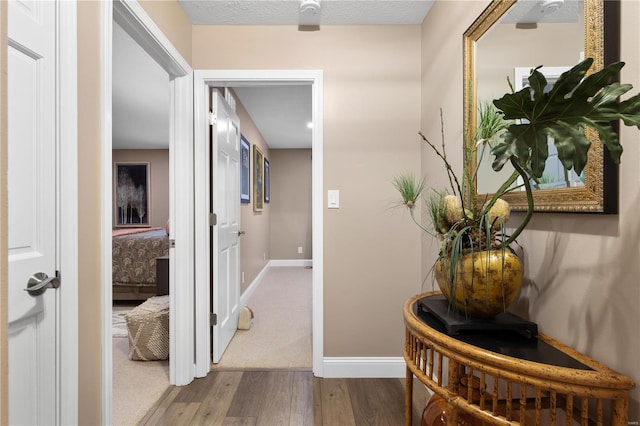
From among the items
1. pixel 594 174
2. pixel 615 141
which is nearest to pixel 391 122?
pixel 594 174

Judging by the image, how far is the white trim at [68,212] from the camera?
1003mm

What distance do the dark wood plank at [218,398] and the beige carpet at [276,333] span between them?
4.7 inches

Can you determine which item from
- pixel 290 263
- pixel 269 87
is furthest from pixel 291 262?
pixel 269 87

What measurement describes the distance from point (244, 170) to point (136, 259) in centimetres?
167

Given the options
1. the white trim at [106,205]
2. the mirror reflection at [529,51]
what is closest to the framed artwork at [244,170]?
the white trim at [106,205]

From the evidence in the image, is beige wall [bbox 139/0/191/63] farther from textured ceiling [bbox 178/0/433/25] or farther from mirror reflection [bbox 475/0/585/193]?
mirror reflection [bbox 475/0/585/193]

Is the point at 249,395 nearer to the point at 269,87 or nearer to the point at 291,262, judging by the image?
the point at 269,87

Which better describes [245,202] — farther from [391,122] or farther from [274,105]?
[391,122]

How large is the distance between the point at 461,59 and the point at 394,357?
1892 millimetres

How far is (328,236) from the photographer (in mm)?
2078

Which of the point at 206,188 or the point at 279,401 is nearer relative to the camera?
the point at 279,401

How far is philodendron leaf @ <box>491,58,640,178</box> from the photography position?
601 millimetres

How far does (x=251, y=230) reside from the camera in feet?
13.5

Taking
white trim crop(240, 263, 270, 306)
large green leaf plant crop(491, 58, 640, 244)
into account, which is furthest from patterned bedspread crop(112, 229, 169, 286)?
large green leaf plant crop(491, 58, 640, 244)
